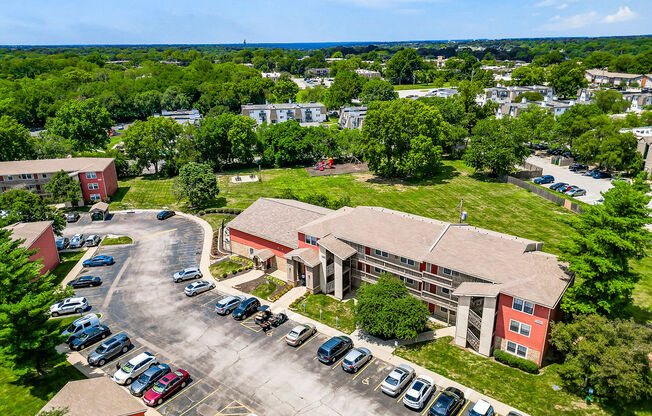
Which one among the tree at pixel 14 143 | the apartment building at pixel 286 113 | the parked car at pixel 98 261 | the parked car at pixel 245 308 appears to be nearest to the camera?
the parked car at pixel 245 308

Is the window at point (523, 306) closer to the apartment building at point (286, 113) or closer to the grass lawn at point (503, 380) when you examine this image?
the grass lawn at point (503, 380)

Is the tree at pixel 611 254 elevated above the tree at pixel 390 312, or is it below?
above

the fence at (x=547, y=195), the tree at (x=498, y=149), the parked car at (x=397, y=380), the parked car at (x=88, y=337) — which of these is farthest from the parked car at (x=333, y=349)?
the tree at (x=498, y=149)

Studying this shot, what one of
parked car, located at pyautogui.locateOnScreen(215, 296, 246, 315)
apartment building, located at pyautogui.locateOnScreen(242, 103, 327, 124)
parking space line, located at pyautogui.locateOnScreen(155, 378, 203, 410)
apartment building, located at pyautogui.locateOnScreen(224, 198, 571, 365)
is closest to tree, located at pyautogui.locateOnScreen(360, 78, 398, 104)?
apartment building, located at pyautogui.locateOnScreen(242, 103, 327, 124)

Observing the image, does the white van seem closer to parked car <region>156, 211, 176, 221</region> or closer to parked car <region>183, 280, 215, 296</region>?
parked car <region>183, 280, 215, 296</region>

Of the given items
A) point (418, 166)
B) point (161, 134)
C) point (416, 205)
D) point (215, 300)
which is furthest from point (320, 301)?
point (161, 134)

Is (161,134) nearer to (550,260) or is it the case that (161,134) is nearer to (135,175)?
(135,175)
